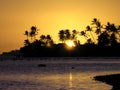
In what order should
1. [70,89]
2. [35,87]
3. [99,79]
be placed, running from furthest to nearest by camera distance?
1. [99,79]
2. [35,87]
3. [70,89]

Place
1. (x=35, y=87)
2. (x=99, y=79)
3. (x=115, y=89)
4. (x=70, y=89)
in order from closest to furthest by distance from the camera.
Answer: (x=115, y=89) < (x=70, y=89) < (x=35, y=87) < (x=99, y=79)

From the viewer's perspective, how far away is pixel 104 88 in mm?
59656

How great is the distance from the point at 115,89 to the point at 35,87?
43.1ft

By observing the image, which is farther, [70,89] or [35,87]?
[35,87]

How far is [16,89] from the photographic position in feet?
203

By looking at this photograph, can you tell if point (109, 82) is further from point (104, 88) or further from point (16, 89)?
point (16, 89)

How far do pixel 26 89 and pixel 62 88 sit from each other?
4.67 m

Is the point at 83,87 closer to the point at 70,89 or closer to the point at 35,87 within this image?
the point at 70,89

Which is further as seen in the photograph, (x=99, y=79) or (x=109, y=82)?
(x=99, y=79)

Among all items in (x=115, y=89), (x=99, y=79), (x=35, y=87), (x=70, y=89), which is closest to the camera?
(x=115, y=89)

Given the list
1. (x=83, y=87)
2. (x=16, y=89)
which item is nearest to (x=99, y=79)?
(x=83, y=87)

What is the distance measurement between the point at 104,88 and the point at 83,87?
3737 millimetres

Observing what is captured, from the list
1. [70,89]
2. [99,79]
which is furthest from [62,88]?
[99,79]

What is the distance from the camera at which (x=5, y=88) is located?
62.8m
